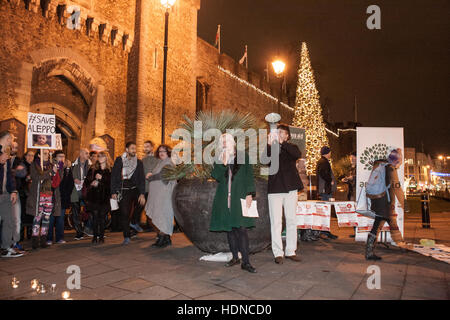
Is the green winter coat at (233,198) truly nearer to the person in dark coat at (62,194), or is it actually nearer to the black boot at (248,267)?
the black boot at (248,267)

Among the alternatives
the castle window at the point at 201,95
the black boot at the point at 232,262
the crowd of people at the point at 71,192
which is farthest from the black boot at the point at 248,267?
the castle window at the point at 201,95

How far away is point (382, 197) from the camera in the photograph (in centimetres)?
464

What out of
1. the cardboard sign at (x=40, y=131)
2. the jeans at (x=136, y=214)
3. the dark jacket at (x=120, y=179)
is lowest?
the jeans at (x=136, y=214)

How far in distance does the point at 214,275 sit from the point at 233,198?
886mm

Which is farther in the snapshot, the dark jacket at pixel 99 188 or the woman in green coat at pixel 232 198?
the dark jacket at pixel 99 188

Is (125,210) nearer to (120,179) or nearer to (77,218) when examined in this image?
(120,179)

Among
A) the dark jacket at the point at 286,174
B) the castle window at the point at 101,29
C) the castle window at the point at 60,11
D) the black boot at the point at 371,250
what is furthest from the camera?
the castle window at the point at 101,29

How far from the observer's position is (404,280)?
3422 millimetres

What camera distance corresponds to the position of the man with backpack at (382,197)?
14.9ft

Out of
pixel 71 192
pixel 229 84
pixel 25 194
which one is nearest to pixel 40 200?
pixel 71 192

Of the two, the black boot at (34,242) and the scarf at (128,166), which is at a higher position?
the scarf at (128,166)

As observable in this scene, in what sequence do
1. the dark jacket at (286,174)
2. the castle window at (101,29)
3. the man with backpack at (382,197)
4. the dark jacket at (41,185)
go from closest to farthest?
the dark jacket at (286,174) < the man with backpack at (382,197) < the dark jacket at (41,185) < the castle window at (101,29)
